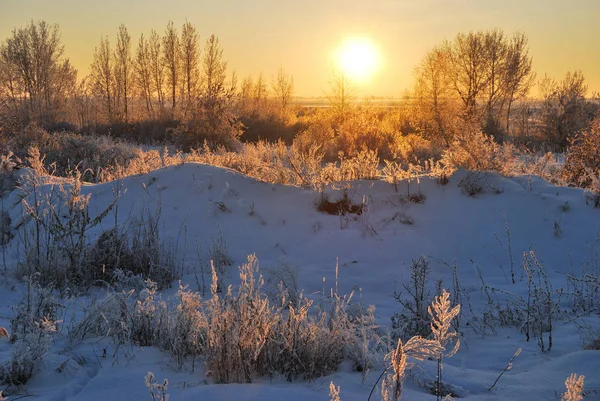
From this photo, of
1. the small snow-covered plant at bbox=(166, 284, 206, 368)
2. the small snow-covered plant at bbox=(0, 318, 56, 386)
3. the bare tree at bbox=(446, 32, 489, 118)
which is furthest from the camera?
the bare tree at bbox=(446, 32, 489, 118)

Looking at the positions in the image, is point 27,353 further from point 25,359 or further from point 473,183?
point 473,183

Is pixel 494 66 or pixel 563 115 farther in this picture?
pixel 494 66

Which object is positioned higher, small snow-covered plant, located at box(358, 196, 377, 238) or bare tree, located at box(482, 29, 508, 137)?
bare tree, located at box(482, 29, 508, 137)

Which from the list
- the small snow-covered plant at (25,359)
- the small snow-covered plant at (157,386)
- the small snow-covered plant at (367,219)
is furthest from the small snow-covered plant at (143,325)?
the small snow-covered plant at (367,219)

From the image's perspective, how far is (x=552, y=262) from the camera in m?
5.85

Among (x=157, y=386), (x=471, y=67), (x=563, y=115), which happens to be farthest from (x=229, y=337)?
(x=471, y=67)

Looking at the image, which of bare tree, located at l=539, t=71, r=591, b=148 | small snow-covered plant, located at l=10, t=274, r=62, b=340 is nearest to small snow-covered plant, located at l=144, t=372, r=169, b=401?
small snow-covered plant, located at l=10, t=274, r=62, b=340

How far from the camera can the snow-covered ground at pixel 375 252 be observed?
9.49 ft

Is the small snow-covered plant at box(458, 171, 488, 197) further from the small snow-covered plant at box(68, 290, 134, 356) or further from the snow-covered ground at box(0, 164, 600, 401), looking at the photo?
the small snow-covered plant at box(68, 290, 134, 356)

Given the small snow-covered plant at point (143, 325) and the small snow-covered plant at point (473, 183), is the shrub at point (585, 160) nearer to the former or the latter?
the small snow-covered plant at point (473, 183)

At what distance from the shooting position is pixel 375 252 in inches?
241

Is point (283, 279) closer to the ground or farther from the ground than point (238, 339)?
closer to the ground

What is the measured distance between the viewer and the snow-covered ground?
289cm

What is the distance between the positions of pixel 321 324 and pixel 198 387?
89 centimetres
